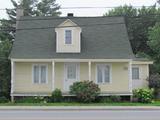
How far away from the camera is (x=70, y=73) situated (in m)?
41.2

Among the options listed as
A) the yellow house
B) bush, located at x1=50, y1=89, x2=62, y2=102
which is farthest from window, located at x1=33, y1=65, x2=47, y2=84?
bush, located at x1=50, y1=89, x2=62, y2=102

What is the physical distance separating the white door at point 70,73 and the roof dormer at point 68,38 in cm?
123

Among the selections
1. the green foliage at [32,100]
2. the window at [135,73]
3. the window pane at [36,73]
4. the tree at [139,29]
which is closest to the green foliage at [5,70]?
the window pane at [36,73]

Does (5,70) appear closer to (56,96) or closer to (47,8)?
(56,96)

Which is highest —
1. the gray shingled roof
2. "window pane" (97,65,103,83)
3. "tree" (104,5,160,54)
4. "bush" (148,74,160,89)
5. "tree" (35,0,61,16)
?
"tree" (35,0,61,16)

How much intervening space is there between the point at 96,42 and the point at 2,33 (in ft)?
87.6

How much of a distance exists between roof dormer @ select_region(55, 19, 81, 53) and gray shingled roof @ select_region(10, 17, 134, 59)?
52 cm

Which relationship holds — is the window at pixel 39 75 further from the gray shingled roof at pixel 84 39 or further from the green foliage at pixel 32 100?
the green foliage at pixel 32 100

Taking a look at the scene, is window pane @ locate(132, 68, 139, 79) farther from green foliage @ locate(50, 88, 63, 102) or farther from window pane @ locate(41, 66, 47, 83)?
green foliage @ locate(50, 88, 63, 102)

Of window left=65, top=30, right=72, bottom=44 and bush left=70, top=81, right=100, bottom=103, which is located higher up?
window left=65, top=30, right=72, bottom=44

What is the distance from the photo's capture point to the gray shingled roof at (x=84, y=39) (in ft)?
133

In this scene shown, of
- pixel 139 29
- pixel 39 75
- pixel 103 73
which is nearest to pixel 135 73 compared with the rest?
pixel 103 73

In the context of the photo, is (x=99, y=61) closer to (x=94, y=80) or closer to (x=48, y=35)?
(x=94, y=80)

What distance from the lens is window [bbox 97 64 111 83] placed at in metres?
41.3
